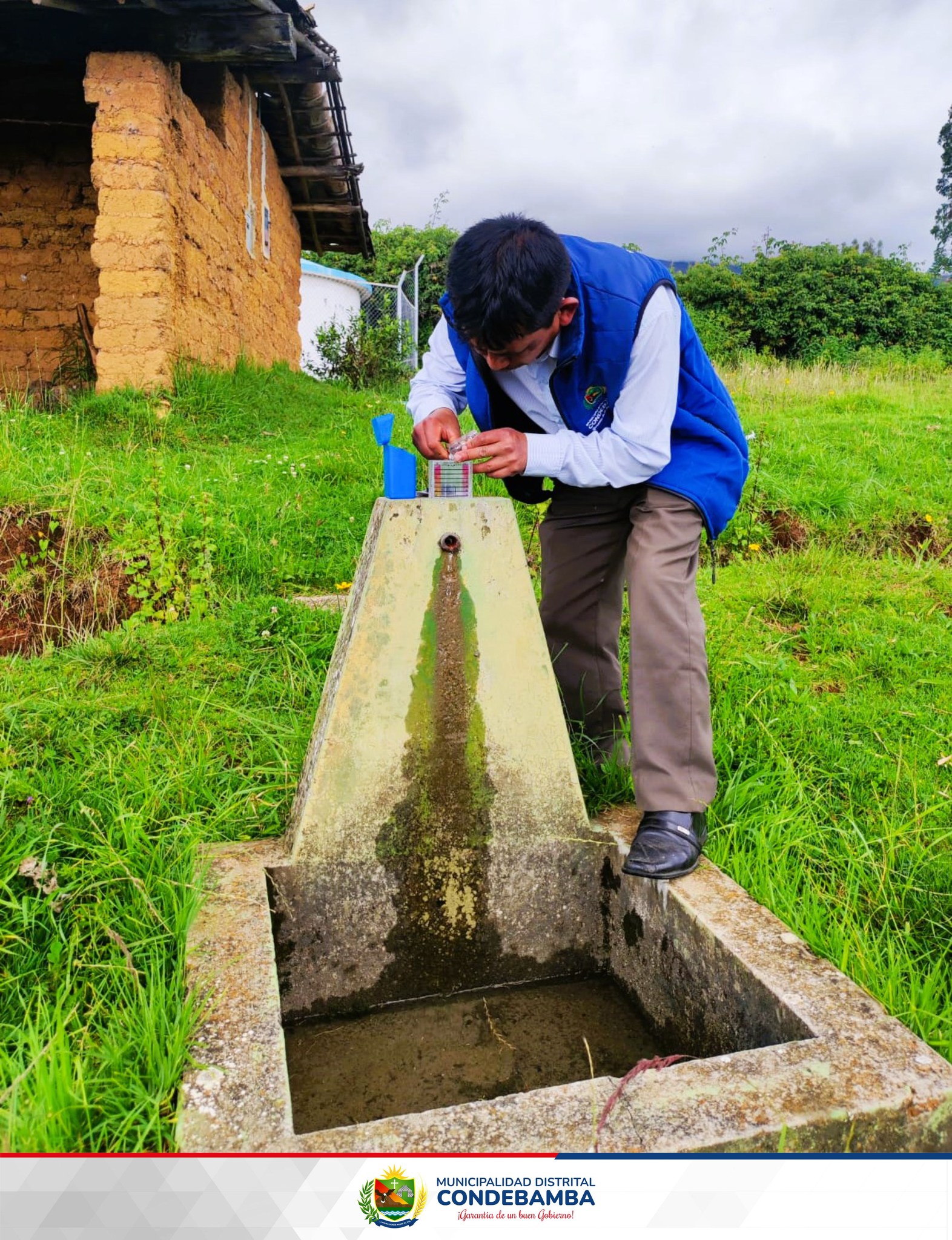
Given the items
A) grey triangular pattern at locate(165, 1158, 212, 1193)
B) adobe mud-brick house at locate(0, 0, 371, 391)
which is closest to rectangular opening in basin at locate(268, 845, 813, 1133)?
grey triangular pattern at locate(165, 1158, 212, 1193)

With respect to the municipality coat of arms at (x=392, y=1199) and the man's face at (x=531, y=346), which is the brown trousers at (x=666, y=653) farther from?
the municipality coat of arms at (x=392, y=1199)

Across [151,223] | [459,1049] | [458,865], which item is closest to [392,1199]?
[459,1049]

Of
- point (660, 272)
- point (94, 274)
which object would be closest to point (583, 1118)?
point (660, 272)

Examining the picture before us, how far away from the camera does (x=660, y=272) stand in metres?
2.15

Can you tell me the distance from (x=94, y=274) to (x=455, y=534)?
699cm

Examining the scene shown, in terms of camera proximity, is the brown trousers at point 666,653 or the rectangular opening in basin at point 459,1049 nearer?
the rectangular opening in basin at point 459,1049

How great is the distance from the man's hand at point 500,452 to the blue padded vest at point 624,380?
0.26 meters

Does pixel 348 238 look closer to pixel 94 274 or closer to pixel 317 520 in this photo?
pixel 94 274

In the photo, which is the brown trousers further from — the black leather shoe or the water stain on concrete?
the water stain on concrete

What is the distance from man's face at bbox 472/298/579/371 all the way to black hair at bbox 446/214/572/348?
0.02 m

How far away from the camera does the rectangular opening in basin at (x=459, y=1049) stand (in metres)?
1.81

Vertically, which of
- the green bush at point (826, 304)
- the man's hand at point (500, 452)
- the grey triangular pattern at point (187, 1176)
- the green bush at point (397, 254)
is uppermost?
the green bush at point (397, 254)

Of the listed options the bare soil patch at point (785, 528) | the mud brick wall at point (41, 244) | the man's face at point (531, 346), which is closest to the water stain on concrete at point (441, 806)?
the man's face at point (531, 346)

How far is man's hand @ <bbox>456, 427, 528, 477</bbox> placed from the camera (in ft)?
6.35
